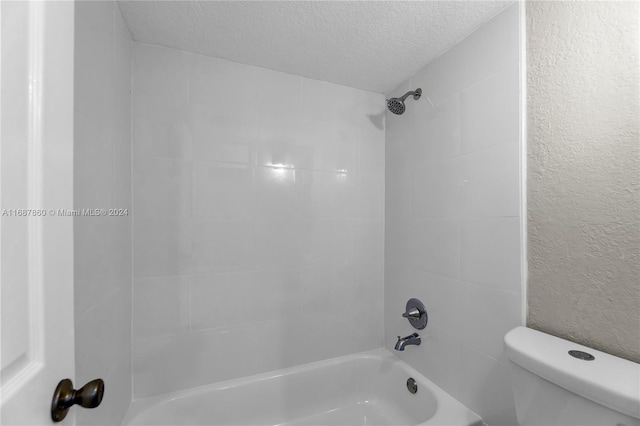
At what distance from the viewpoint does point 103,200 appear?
3.21 ft

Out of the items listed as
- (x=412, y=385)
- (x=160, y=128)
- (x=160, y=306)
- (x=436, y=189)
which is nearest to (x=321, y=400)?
(x=412, y=385)

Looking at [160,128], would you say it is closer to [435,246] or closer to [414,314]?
[435,246]

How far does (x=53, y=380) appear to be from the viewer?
18.1 inches

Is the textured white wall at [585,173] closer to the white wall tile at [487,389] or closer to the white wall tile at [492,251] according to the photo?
the white wall tile at [492,251]

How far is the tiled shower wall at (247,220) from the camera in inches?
53.4

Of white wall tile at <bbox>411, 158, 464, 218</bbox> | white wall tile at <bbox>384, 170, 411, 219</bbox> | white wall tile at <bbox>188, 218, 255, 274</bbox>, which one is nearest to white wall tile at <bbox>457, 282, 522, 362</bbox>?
white wall tile at <bbox>411, 158, 464, 218</bbox>

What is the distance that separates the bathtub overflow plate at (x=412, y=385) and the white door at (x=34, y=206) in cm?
146

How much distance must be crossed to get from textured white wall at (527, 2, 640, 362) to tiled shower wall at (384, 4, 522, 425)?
0.25 ft

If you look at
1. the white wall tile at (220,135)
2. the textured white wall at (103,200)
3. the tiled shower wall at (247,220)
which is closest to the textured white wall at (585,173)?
the tiled shower wall at (247,220)

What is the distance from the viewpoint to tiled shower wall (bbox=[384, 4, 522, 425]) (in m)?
1.10

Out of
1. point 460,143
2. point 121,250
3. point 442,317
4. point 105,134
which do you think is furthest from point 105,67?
point 442,317

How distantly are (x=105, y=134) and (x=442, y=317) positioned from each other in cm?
163

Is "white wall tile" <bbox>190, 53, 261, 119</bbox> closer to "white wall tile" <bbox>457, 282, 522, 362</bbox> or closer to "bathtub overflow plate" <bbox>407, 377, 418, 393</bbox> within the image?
"white wall tile" <bbox>457, 282, 522, 362</bbox>

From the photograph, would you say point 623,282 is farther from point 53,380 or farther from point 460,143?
point 53,380
